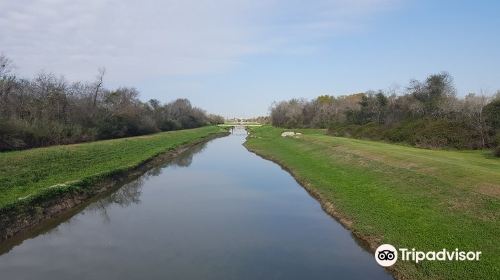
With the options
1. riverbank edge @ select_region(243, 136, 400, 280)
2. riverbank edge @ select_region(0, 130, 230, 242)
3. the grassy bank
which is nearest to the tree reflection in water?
riverbank edge @ select_region(0, 130, 230, 242)

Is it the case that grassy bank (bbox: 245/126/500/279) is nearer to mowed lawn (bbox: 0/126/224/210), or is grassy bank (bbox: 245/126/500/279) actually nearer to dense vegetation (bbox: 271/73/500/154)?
dense vegetation (bbox: 271/73/500/154)

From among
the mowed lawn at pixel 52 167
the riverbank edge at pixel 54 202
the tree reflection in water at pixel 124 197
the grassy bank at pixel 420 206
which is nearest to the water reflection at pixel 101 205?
the tree reflection in water at pixel 124 197

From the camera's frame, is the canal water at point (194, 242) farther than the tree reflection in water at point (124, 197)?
No

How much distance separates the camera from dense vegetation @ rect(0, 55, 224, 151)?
102 feet

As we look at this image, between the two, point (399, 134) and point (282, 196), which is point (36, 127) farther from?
point (399, 134)

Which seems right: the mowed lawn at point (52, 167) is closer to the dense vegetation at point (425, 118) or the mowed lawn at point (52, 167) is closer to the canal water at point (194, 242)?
the canal water at point (194, 242)

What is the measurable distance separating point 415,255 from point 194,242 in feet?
21.6

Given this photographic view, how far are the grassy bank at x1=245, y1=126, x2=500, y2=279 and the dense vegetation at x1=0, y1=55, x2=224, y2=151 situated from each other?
69.4 feet

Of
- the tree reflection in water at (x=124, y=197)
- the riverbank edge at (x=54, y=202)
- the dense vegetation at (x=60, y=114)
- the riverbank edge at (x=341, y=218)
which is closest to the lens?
the riverbank edge at (x=341, y=218)

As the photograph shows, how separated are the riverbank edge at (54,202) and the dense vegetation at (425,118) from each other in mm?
25122

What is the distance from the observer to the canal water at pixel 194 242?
10688 mm

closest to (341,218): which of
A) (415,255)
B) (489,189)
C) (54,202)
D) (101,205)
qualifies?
(415,255)

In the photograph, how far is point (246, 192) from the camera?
870 inches

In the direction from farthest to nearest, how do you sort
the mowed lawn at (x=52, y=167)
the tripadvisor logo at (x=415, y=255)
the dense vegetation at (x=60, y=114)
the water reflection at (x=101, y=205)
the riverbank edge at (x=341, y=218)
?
1. the dense vegetation at (x=60, y=114)
2. the mowed lawn at (x=52, y=167)
3. the water reflection at (x=101, y=205)
4. the riverbank edge at (x=341, y=218)
5. the tripadvisor logo at (x=415, y=255)
